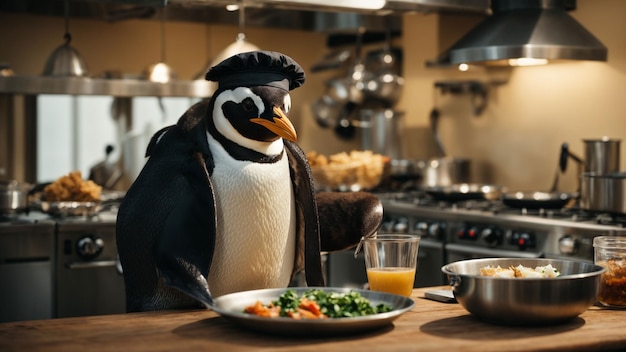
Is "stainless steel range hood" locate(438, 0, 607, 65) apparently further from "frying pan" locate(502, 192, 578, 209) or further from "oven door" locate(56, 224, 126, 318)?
"oven door" locate(56, 224, 126, 318)

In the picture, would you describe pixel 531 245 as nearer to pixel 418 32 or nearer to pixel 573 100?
pixel 573 100

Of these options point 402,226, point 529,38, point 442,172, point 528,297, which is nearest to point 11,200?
point 402,226

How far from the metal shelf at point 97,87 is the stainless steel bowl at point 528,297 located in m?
3.20

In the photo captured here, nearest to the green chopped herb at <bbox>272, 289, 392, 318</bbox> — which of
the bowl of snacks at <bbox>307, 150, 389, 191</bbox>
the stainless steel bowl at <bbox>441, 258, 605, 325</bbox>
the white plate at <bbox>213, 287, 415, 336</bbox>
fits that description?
the white plate at <bbox>213, 287, 415, 336</bbox>

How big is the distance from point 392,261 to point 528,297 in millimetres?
401

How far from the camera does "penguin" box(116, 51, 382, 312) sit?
2.24m

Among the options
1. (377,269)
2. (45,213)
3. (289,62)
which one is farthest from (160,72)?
(377,269)

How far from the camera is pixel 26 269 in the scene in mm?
4074

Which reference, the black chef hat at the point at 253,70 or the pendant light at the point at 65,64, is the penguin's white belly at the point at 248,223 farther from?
the pendant light at the point at 65,64

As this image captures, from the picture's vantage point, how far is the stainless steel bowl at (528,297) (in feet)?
6.16

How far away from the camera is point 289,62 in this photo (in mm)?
2375

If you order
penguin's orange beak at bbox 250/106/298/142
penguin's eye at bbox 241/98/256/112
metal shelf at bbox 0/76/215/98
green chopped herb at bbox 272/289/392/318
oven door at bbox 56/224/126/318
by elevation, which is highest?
metal shelf at bbox 0/76/215/98

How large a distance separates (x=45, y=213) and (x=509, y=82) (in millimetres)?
2676

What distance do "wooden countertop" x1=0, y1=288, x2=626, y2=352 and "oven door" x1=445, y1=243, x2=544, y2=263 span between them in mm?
1870
